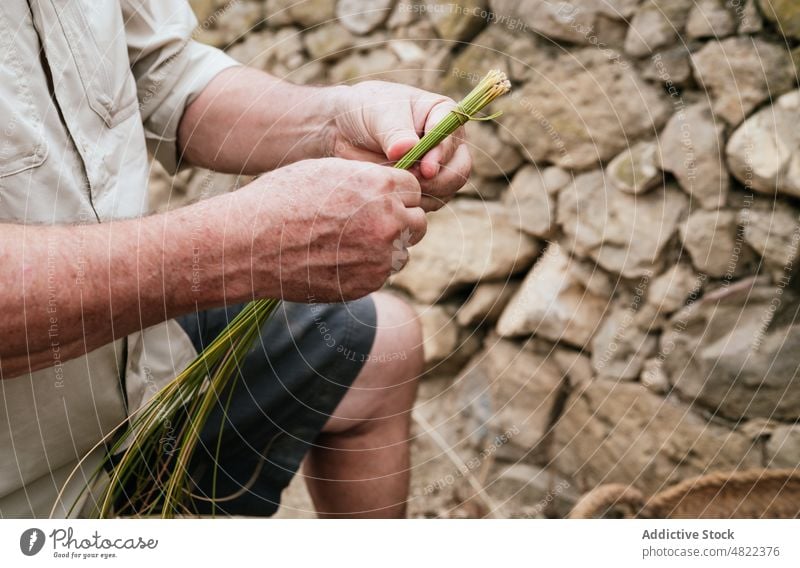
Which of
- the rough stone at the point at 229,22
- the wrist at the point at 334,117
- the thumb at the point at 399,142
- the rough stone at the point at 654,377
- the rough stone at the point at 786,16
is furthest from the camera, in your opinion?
the rough stone at the point at 229,22

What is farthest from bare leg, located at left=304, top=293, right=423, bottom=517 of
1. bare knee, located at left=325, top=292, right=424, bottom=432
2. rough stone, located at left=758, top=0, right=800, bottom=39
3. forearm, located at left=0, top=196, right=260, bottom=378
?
rough stone, located at left=758, top=0, right=800, bottom=39

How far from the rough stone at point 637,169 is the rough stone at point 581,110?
0.02m

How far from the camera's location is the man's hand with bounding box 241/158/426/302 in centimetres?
76

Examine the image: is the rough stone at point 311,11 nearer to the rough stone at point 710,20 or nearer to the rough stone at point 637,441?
the rough stone at point 710,20

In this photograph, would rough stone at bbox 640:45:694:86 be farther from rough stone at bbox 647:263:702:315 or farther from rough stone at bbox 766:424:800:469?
rough stone at bbox 766:424:800:469

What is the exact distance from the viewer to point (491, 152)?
5.07ft

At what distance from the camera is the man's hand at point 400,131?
34.6 inches

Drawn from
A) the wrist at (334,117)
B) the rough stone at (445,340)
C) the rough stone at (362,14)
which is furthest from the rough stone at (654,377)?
the rough stone at (362,14)

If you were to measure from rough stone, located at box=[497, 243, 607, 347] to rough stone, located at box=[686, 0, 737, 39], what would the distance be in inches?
17.0

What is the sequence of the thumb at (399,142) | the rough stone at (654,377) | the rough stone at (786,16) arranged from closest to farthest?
1. the thumb at (399,142)
2. the rough stone at (786,16)
3. the rough stone at (654,377)

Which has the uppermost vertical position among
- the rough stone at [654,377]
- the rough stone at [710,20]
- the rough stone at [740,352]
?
the rough stone at [710,20]

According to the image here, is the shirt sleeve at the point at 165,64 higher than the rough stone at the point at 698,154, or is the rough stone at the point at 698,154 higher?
the shirt sleeve at the point at 165,64
